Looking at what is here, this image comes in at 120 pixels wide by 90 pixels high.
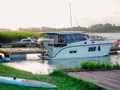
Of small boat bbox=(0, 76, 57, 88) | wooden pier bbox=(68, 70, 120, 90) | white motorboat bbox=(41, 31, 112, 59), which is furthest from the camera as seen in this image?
white motorboat bbox=(41, 31, 112, 59)

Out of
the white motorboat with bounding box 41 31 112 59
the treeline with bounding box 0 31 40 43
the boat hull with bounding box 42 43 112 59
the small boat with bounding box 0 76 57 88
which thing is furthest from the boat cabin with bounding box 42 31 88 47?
the small boat with bounding box 0 76 57 88

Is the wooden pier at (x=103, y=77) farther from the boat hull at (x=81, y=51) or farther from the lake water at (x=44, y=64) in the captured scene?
the boat hull at (x=81, y=51)

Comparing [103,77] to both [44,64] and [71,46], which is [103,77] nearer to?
[44,64]

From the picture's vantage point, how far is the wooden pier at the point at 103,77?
32.9 feet

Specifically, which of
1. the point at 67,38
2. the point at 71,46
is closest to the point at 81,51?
the point at 71,46

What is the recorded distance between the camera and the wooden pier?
10023mm

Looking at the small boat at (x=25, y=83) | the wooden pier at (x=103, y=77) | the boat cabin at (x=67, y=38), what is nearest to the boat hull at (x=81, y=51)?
the boat cabin at (x=67, y=38)

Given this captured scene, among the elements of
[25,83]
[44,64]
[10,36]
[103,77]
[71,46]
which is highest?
[25,83]

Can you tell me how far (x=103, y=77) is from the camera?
451 inches

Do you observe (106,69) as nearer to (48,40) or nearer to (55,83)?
(55,83)

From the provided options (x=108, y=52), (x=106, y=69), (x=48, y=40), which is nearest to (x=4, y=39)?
(x=48, y=40)

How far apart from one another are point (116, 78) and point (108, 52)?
3137 centimetres

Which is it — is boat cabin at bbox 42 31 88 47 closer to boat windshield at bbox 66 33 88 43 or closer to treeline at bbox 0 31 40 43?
boat windshield at bbox 66 33 88 43

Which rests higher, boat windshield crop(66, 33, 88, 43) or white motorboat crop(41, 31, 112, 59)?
boat windshield crop(66, 33, 88, 43)
